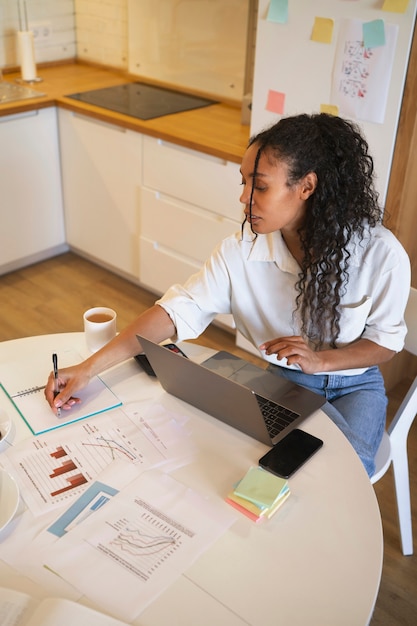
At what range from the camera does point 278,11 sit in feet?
7.16

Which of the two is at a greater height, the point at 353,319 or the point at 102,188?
the point at 353,319

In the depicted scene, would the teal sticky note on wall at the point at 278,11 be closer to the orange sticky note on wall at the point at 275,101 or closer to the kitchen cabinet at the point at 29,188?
the orange sticky note on wall at the point at 275,101

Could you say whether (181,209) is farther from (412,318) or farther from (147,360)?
(147,360)

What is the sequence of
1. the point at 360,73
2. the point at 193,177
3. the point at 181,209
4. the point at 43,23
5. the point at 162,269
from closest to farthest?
the point at 360,73 < the point at 193,177 < the point at 181,209 < the point at 162,269 < the point at 43,23

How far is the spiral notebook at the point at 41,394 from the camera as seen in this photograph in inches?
53.0

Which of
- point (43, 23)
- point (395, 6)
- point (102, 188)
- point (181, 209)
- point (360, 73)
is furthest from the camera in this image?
point (43, 23)

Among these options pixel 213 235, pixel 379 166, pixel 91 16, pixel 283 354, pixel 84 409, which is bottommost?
pixel 213 235

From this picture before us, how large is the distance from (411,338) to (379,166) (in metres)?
0.64

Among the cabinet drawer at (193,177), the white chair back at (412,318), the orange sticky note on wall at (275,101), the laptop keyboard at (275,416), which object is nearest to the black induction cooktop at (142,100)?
the cabinet drawer at (193,177)

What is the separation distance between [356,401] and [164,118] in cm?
171

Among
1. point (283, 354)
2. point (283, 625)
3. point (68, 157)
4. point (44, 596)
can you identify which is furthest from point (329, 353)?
point (68, 157)

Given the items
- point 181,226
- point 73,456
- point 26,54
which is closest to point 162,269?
point 181,226

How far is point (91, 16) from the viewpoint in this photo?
11.8 feet

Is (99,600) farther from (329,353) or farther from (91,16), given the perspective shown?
(91,16)
